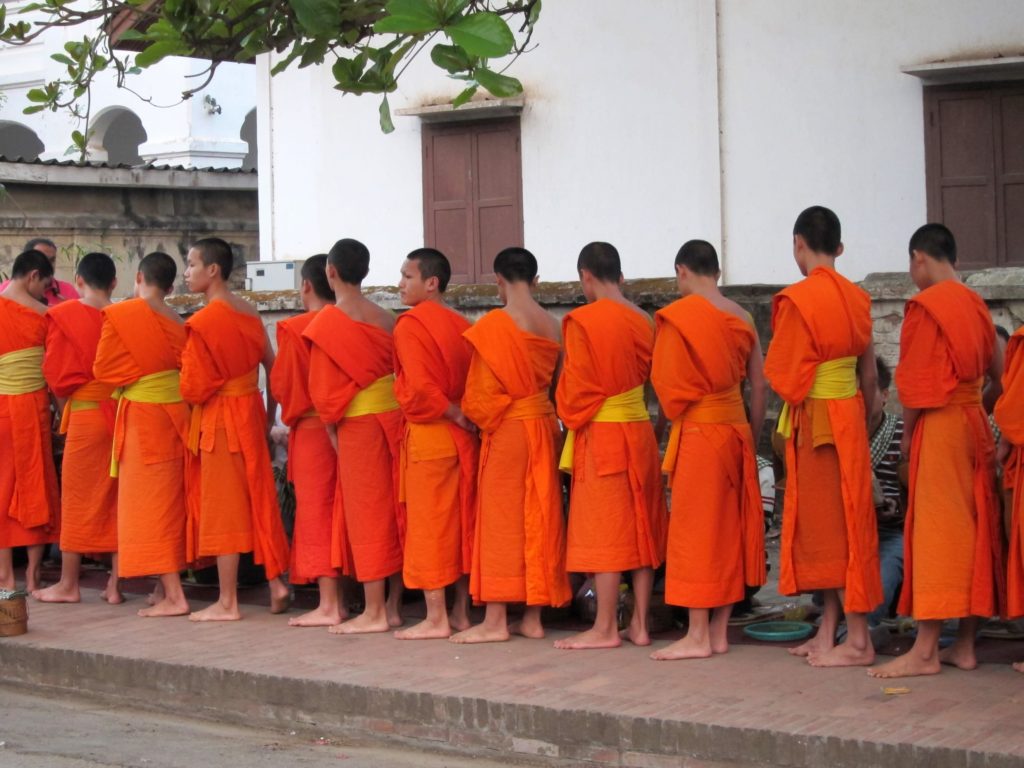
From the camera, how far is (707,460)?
6.97 meters

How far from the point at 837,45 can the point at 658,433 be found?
21.8 feet

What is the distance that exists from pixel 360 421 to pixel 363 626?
101 cm

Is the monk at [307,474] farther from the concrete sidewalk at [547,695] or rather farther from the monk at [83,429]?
the monk at [83,429]

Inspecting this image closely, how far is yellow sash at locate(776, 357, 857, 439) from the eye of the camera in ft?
22.3

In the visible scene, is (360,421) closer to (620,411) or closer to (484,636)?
(484,636)

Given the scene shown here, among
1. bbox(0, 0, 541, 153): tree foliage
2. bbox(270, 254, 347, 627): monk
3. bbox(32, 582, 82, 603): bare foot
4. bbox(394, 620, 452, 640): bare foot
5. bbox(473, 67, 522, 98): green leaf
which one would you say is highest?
bbox(0, 0, 541, 153): tree foliage

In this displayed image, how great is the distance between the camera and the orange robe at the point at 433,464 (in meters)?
7.64

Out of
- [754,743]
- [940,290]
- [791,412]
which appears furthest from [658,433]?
[754,743]

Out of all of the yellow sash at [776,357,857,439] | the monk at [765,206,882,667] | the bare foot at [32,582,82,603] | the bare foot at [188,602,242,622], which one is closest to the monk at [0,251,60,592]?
the bare foot at [32,582,82,603]

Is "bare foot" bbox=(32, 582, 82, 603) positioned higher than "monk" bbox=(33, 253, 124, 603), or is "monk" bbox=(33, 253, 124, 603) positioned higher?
"monk" bbox=(33, 253, 124, 603)

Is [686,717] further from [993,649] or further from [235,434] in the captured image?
[235,434]

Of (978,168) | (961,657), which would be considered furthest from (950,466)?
(978,168)

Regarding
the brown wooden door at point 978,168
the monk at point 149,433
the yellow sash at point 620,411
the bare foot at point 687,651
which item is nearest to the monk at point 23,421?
the monk at point 149,433

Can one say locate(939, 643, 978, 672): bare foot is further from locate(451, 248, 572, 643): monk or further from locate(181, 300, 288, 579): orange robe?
locate(181, 300, 288, 579): orange robe
